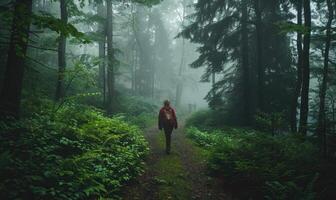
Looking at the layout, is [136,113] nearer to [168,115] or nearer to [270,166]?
[168,115]

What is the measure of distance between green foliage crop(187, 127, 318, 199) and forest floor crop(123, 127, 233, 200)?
0.59 meters

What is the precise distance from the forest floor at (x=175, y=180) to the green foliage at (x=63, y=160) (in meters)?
0.38

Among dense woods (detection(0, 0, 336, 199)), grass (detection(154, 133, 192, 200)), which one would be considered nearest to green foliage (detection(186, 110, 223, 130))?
dense woods (detection(0, 0, 336, 199))

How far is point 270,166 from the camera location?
25.7ft

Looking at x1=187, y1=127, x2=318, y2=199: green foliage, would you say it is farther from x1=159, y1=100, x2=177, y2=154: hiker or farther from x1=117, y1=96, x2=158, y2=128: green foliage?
x1=117, y1=96, x2=158, y2=128: green foliage

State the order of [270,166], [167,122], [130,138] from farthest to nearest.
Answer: [167,122] < [130,138] < [270,166]

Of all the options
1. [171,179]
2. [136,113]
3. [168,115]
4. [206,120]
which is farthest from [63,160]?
[136,113]

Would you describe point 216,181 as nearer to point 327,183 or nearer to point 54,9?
point 327,183

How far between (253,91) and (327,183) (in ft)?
42.9

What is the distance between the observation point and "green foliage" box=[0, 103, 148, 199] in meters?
5.32

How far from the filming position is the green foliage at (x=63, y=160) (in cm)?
532

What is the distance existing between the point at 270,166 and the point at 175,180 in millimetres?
2707

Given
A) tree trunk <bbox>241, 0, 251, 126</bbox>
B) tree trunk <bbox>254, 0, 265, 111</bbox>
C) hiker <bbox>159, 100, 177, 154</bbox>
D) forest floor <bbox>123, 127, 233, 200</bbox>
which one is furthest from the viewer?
tree trunk <bbox>241, 0, 251, 126</bbox>

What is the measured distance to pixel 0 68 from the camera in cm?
1389
